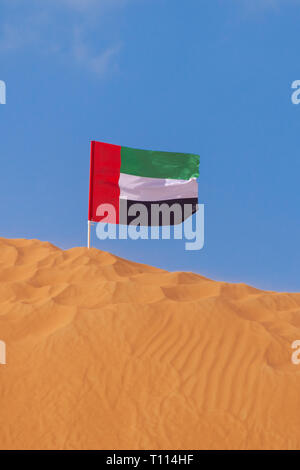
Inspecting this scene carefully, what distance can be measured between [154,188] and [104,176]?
75.1 inches

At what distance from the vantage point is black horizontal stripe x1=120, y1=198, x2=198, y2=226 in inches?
512

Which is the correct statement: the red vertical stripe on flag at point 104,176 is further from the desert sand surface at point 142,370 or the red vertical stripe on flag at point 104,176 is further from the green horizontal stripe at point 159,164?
the desert sand surface at point 142,370

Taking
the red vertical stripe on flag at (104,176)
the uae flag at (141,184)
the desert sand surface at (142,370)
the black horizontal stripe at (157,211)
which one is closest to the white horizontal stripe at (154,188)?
the uae flag at (141,184)

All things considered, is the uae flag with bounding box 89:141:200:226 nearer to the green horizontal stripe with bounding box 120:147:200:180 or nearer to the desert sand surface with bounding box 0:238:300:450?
the green horizontal stripe with bounding box 120:147:200:180

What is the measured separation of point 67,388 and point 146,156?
9146 millimetres

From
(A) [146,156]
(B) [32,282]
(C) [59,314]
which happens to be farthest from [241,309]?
(A) [146,156]

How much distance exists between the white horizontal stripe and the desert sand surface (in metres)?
4.43

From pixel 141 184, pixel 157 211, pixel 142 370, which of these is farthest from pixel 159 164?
pixel 142 370

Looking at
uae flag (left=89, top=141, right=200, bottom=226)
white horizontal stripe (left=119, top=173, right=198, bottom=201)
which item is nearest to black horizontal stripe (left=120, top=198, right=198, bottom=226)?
uae flag (left=89, top=141, right=200, bottom=226)

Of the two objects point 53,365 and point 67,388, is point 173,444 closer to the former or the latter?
point 67,388

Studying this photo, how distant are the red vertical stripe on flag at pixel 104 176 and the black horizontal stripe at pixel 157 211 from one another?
14.2 inches

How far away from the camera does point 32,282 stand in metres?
9.94
